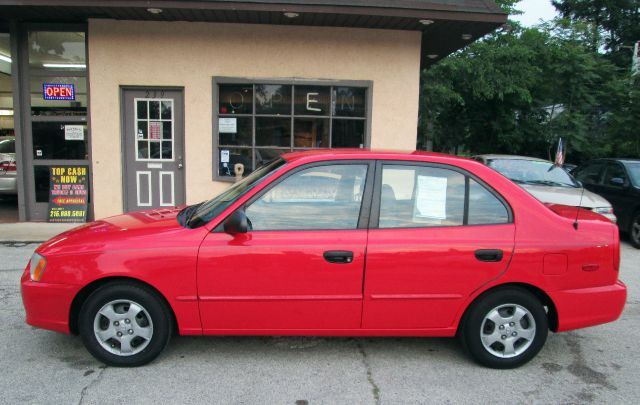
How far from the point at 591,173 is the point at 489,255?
820cm

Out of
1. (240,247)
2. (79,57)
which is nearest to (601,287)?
(240,247)

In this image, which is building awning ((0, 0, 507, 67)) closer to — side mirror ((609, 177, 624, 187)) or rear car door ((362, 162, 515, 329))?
side mirror ((609, 177, 624, 187))

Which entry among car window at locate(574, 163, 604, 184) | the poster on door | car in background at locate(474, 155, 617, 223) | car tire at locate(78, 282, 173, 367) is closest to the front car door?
car tire at locate(78, 282, 173, 367)

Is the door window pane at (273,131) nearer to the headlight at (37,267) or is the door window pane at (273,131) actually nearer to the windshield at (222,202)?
the windshield at (222,202)

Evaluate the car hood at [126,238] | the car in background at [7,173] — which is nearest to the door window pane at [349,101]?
the car hood at [126,238]

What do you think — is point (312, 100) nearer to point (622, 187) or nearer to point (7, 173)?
point (622, 187)

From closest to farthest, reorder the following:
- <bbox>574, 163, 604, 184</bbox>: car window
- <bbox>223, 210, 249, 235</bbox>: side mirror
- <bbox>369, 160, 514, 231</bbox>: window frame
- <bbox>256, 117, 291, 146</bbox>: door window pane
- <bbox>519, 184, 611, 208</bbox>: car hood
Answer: <bbox>223, 210, 249, 235</bbox>: side mirror → <bbox>369, 160, 514, 231</bbox>: window frame → <bbox>519, 184, 611, 208</bbox>: car hood → <bbox>256, 117, 291, 146</bbox>: door window pane → <bbox>574, 163, 604, 184</bbox>: car window

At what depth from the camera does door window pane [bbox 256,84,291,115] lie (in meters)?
9.26

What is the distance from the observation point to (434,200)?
3.65m

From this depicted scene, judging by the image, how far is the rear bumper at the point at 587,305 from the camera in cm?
361

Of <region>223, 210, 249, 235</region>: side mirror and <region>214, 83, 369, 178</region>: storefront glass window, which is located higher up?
<region>214, 83, 369, 178</region>: storefront glass window

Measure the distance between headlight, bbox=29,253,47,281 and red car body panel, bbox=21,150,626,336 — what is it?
0.05 m

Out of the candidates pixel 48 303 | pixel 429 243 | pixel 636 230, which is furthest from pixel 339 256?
pixel 636 230

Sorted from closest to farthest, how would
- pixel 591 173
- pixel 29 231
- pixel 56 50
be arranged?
pixel 29 231
pixel 56 50
pixel 591 173
